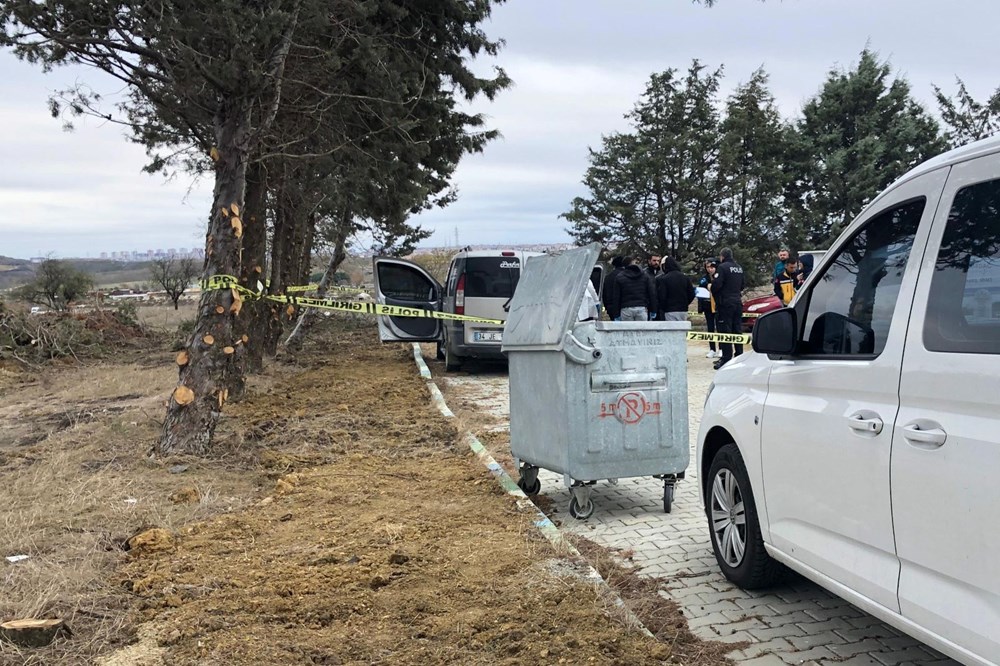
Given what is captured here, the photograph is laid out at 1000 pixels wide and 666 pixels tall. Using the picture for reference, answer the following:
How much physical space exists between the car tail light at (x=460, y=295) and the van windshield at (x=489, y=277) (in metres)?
0.07

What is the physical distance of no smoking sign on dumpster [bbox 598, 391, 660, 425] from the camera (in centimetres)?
535

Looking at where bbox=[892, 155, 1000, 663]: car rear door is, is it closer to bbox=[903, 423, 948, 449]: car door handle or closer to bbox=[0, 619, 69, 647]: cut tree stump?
bbox=[903, 423, 948, 449]: car door handle

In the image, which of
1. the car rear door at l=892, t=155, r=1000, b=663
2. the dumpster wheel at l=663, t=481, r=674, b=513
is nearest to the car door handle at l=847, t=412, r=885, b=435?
the car rear door at l=892, t=155, r=1000, b=663

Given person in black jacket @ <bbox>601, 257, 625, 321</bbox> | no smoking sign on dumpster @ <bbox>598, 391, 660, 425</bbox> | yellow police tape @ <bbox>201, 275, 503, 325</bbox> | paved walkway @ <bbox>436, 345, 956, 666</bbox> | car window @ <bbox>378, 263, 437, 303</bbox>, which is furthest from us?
car window @ <bbox>378, 263, 437, 303</bbox>

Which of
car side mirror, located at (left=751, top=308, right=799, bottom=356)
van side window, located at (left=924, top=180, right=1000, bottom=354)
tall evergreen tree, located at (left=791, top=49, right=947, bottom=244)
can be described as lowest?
car side mirror, located at (left=751, top=308, right=799, bottom=356)

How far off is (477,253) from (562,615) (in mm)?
10353

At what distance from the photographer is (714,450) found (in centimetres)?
464

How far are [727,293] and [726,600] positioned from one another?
927cm

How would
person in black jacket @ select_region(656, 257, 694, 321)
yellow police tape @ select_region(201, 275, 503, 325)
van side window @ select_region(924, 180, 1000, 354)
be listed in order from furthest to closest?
1. person in black jacket @ select_region(656, 257, 694, 321)
2. yellow police tape @ select_region(201, 275, 503, 325)
3. van side window @ select_region(924, 180, 1000, 354)

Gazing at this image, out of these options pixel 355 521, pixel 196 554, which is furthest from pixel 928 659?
pixel 196 554

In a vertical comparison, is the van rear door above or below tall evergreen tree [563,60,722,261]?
below

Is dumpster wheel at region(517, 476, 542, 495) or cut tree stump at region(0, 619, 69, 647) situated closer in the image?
cut tree stump at region(0, 619, 69, 647)

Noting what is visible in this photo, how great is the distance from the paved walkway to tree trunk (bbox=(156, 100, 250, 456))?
3486 mm

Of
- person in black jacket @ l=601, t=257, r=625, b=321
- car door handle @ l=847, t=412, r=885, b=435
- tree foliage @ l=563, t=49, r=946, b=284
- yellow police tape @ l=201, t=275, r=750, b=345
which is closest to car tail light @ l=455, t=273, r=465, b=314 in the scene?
yellow police tape @ l=201, t=275, r=750, b=345
